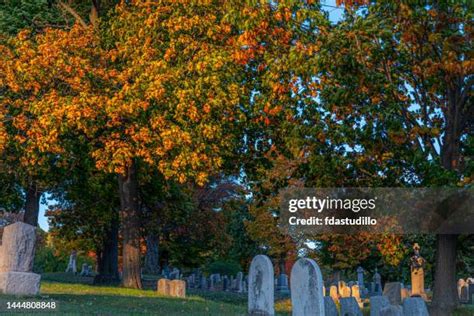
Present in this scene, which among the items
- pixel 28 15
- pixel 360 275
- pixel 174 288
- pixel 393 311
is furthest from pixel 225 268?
pixel 393 311

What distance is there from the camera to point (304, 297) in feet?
49.1

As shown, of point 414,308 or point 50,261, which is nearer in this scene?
point 414,308

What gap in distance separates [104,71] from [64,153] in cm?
561

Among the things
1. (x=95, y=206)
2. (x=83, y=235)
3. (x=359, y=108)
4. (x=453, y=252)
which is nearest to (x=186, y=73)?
(x=359, y=108)

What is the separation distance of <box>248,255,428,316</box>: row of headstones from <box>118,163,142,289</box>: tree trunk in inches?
541

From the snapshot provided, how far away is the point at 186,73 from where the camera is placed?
27219 mm

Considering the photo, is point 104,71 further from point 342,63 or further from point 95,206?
point 95,206

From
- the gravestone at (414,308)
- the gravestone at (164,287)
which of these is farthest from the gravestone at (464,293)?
the gravestone at (414,308)

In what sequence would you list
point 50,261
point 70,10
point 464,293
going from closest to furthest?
point 70,10 → point 464,293 → point 50,261

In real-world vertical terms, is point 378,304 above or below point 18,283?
below

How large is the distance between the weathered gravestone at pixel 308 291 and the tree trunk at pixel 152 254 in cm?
3897

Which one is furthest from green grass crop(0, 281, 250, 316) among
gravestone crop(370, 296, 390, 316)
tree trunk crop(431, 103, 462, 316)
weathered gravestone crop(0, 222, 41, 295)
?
tree trunk crop(431, 103, 462, 316)

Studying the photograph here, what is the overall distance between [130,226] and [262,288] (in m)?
16.9

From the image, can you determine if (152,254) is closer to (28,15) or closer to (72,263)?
(72,263)
